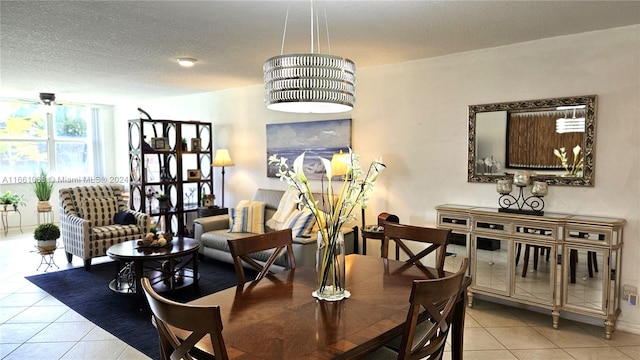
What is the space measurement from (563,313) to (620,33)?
2317mm

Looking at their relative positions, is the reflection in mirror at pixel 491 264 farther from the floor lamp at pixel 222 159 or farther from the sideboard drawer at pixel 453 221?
the floor lamp at pixel 222 159

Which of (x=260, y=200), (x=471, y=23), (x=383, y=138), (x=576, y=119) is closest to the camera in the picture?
(x=471, y=23)

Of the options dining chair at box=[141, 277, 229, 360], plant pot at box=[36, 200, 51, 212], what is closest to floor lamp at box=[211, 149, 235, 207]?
plant pot at box=[36, 200, 51, 212]

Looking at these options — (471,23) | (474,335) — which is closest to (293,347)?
(474,335)

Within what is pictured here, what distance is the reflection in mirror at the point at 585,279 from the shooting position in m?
3.07

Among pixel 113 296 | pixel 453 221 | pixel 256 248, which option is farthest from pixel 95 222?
pixel 453 221

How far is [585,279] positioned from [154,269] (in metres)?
3.83

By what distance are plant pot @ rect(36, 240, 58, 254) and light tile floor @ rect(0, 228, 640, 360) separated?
89 centimetres

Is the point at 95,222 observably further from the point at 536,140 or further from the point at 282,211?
the point at 536,140

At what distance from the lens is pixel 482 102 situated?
384cm

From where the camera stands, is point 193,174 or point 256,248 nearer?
point 256,248

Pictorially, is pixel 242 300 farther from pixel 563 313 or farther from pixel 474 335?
pixel 563 313

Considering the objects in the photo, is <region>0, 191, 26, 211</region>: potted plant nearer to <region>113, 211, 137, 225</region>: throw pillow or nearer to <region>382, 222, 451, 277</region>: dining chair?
<region>113, 211, 137, 225</region>: throw pillow

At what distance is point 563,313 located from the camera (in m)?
3.48
